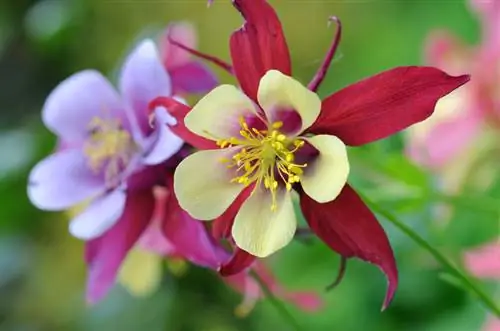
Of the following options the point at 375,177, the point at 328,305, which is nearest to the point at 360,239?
the point at 375,177

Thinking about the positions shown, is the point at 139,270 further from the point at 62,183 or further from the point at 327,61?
the point at 327,61

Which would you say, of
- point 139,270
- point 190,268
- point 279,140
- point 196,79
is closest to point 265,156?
point 279,140

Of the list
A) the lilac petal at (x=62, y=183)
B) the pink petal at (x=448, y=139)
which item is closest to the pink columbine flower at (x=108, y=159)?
the lilac petal at (x=62, y=183)

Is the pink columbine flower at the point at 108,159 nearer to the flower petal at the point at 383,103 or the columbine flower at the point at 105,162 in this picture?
the columbine flower at the point at 105,162

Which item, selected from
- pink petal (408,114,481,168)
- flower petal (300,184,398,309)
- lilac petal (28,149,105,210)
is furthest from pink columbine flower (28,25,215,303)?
pink petal (408,114,481,168)

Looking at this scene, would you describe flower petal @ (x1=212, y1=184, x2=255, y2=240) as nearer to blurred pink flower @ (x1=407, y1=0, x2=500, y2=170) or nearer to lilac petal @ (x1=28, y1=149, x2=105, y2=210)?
lilac petal @ (x1=28, y1=149, x2=105, y2=210)

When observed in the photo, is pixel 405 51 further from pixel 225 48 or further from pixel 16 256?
pixel 16 256
